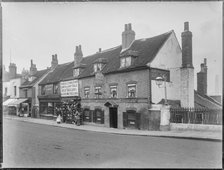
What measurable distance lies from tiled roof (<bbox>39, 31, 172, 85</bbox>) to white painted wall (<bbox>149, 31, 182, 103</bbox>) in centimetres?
42

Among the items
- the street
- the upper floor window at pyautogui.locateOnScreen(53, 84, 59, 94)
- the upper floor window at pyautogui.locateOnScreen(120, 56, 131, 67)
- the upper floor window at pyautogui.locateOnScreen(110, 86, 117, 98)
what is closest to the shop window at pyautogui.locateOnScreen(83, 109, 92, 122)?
the upper floor window at pyautogui.locateOnScreen(110, 86, 117, 98)

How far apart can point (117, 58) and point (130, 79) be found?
276cm

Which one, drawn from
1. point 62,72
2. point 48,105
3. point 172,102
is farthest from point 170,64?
point 48,105

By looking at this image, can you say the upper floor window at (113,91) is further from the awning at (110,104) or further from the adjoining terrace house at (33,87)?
the adjoining terrace house at (33,87)

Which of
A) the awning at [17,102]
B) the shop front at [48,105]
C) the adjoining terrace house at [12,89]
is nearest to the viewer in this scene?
the shop front at [48,105]

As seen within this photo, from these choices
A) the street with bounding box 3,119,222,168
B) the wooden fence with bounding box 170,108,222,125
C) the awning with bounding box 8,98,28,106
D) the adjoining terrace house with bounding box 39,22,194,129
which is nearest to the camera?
the street with bounding box 3,119,222,168

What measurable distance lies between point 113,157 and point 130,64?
9157mm

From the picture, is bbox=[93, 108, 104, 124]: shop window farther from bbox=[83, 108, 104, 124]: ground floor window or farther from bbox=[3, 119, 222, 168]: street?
bbox=[3, 119, 222, 168]: street

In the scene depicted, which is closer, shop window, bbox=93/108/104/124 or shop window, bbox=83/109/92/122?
shop window, bbox=93/108/104/124

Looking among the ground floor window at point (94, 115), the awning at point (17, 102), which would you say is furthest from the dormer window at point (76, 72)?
the awning at point (17, 102)

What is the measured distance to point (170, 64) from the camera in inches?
595

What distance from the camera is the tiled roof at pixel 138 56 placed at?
1555 cm

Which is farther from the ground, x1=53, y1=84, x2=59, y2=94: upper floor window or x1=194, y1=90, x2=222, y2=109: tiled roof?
x1=53, y1=84, x2=59, y2=94: upper floor window

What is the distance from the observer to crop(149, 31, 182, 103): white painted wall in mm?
14516
